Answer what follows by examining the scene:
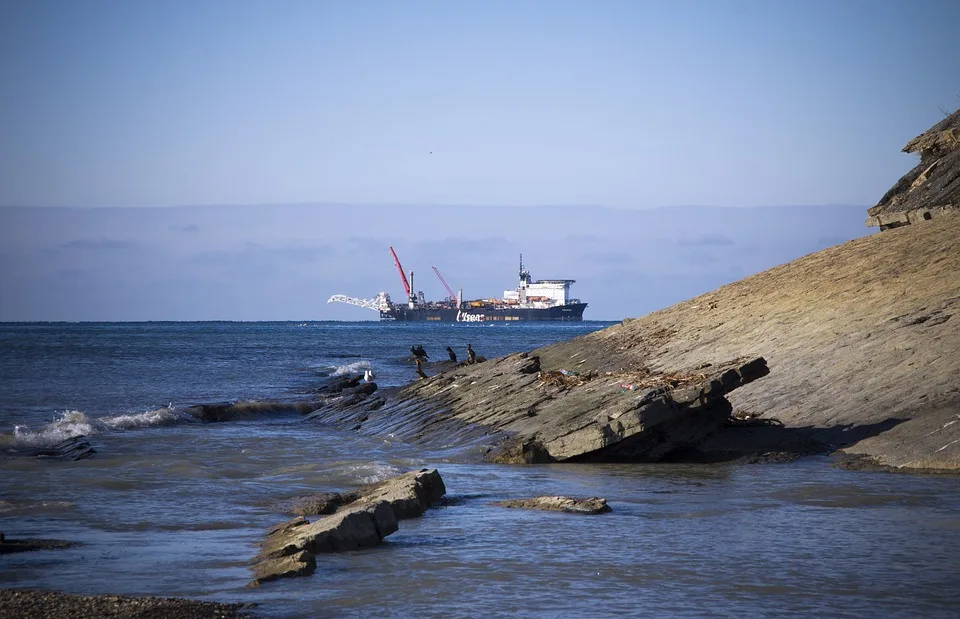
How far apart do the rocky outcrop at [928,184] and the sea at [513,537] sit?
1509cm

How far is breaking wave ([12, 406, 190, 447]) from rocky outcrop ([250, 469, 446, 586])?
1179cm

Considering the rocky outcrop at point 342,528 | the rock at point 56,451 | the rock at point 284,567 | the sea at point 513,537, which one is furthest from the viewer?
the rock at point 56,451

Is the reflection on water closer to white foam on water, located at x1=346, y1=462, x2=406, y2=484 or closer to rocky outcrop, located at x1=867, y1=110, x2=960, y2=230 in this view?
white foam on water, located at x1=346, y1=462, x2=406, y2=484

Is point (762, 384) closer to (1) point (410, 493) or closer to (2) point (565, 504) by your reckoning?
(2) point (565, 504)

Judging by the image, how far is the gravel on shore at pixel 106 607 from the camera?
23.3ft

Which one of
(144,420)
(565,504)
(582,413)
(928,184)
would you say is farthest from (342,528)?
(928,184)

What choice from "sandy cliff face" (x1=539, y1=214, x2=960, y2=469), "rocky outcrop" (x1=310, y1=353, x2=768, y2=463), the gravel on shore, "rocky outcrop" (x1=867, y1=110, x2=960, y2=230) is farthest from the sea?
"rocky outcrop" (x1=867, y1=110, x2=960, y2=230)

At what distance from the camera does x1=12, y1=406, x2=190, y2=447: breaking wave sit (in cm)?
2158

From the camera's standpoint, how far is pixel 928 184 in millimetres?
28312

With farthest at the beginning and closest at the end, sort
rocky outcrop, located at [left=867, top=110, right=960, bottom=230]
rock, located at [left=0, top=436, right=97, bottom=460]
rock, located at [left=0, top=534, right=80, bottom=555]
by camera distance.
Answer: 1. rocky outcrop, located at [left=867, top=110, right=960, bottom=230]
2. rock, located at [left=0, top=436, right=97, bottom=460]
3. rock, located at [left=0, top=534, right=80, bottom=555]

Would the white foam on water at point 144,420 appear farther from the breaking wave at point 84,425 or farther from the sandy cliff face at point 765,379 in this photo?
the sandy cliff face at point 765,379

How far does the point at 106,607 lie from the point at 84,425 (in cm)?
1841

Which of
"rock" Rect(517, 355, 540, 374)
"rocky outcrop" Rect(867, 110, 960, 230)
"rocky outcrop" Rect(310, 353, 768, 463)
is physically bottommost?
"rocky outcrop" Rect(310, 353, 768, 463)

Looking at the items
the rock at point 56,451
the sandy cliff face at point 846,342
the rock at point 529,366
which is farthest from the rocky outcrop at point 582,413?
the rock at point 56,451
